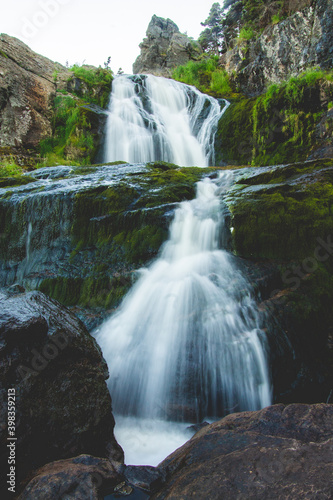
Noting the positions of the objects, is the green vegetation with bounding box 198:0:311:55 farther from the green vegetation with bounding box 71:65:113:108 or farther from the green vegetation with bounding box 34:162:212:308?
the green vegetation with bounding box 34:162:212:308

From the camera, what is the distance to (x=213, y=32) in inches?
1063

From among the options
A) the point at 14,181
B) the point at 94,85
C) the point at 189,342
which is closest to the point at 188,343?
the point at 189,342

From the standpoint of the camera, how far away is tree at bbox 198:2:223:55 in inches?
1034

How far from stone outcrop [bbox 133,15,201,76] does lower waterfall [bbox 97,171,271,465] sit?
22.2 metres

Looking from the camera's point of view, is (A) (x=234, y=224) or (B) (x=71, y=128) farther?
(B) (x=71, y=128)

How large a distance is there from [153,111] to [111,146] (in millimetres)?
3244

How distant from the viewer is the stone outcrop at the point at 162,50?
21984mm

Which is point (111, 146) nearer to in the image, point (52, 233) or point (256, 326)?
point (52, 233)

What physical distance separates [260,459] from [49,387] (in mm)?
1530

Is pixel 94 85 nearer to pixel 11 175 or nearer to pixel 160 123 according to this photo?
pixel 160 123

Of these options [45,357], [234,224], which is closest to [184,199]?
[234,224]

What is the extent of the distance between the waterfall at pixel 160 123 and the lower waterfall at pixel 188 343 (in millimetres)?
6563

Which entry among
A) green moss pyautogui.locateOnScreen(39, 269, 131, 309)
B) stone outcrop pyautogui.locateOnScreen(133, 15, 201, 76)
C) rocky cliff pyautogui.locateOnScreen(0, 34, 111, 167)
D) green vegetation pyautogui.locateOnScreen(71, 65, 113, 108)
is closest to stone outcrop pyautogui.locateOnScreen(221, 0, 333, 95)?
green vegetation pyautogui.locateOnScreen(71, 65, 113, 108)

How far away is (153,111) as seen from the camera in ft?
41.3
